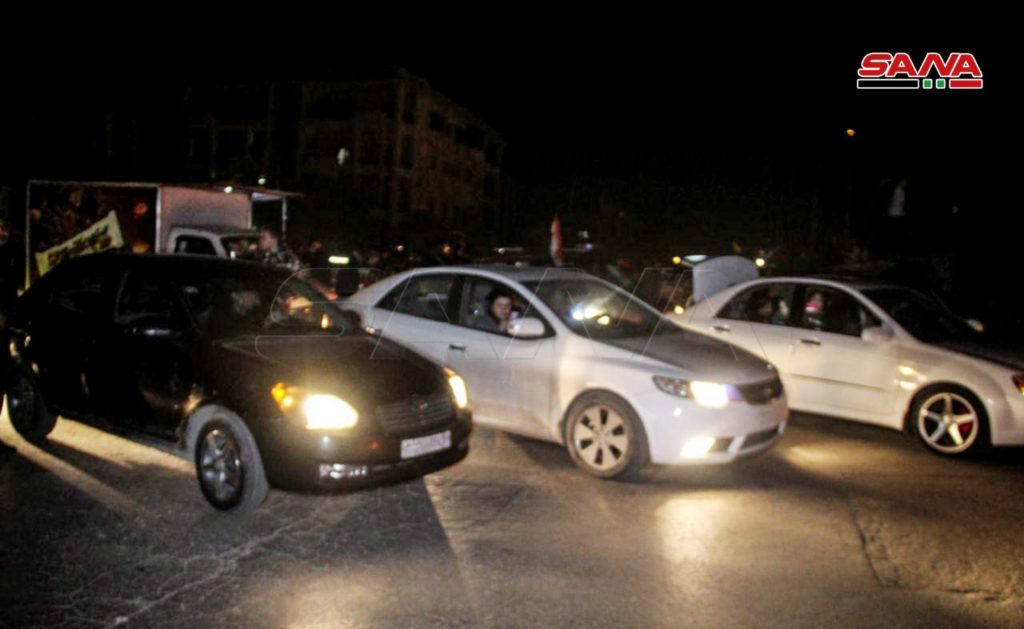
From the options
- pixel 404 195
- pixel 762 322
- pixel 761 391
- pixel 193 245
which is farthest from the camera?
pixel 404 195

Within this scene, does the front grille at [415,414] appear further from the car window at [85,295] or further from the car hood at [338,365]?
the car window at [85,295]

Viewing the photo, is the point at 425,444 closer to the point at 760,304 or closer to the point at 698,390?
the point at 698,390

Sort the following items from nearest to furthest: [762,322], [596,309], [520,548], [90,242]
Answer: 1. [520,548]
2. [596,309]
3. [762,322]
4. [90,242]

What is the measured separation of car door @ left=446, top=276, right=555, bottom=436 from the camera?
645 cm

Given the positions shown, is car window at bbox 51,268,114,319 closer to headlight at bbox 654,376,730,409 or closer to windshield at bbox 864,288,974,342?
headlight at bbox 654,376,730,409

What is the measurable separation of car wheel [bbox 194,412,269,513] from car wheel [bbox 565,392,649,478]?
2.30 m

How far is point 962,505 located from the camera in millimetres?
5695

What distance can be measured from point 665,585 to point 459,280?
3.50 metres

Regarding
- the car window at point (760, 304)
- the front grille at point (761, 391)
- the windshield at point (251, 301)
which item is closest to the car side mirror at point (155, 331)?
the windshield at point (251, 301)

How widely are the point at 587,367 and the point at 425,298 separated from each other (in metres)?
1.79

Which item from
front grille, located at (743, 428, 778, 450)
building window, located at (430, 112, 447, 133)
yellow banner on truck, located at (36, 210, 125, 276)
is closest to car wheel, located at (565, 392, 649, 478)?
front grille, located at (743, 428, 778, 450)

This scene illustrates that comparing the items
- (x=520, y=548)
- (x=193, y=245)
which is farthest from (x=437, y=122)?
(x=520, y=548)

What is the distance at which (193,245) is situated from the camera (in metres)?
13.6

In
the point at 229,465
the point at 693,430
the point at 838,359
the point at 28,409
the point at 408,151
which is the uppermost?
the point at 408,151
